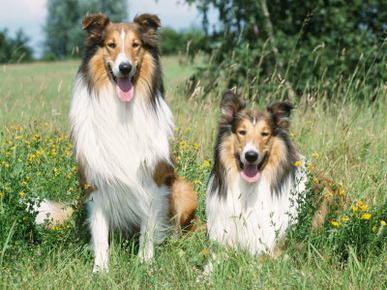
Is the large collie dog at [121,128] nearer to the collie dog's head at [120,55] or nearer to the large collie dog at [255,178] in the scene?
the collie dog's head at [120,55]

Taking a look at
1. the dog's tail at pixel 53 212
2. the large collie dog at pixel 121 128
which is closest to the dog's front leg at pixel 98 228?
the large collie dog at pixel 121 128

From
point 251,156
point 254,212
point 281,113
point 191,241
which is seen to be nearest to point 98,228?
point 191,241

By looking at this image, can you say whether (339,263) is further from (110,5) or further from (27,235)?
(110,5)

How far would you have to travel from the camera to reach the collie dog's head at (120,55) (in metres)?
3.45

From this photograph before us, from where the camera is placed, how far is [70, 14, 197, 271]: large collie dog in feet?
11.5

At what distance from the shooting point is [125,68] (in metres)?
3.36

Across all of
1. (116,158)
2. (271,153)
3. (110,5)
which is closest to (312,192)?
(271,153)

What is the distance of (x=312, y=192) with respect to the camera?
3.45 meters

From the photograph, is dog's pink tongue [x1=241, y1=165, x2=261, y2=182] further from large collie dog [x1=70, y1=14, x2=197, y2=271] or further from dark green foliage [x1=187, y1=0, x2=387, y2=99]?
dark green foliage [x1=187, y1=0, x2=387, y2=99]

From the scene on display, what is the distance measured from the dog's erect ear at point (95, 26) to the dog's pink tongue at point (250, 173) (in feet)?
5.04

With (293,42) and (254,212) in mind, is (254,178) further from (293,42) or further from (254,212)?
(293,42)

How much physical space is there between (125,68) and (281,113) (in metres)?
1.27

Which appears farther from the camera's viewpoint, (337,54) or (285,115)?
(337,54)

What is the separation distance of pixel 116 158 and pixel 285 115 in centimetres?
140
